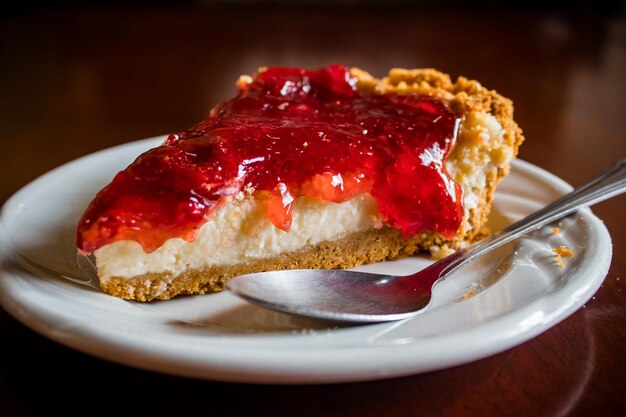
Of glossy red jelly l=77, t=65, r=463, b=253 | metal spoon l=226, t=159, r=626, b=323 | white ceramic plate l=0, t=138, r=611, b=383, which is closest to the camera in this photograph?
white ceramic plate l=0, t=138, r=611, b=383

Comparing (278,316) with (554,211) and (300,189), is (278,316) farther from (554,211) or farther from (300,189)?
(554,211)

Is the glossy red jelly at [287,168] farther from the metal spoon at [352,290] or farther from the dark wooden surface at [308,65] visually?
the dark wooden surface at [308,65]

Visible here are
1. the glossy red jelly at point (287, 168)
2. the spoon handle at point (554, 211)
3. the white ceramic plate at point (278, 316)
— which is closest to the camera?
the white ceramic plate at point (278, 316)

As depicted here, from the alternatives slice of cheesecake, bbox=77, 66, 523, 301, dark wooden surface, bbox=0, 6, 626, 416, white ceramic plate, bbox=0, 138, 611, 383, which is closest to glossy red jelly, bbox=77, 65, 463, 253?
slice of cheesecake, bbox=77, 66, 523, 301

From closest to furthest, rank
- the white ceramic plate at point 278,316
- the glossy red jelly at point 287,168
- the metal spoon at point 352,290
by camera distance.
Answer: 1. the white ceramic plate at point 278,316
2. the metal spoon at point 352,290
3. the glossy red jelly at point 287,168

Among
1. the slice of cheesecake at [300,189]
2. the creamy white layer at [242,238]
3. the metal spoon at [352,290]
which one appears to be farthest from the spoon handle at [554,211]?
the creamy white layer at [242,238]

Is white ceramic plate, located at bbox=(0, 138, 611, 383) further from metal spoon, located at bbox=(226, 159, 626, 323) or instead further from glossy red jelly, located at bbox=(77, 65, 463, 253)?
glossy red jelly, located at bbox=(77, 65, 463, 253)

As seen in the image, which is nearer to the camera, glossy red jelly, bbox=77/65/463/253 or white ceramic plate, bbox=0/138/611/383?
white ceramic plate, bbox=0/138/611/383

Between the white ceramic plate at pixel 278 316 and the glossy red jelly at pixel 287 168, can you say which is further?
the glossy red jelly at pixel 287 168
